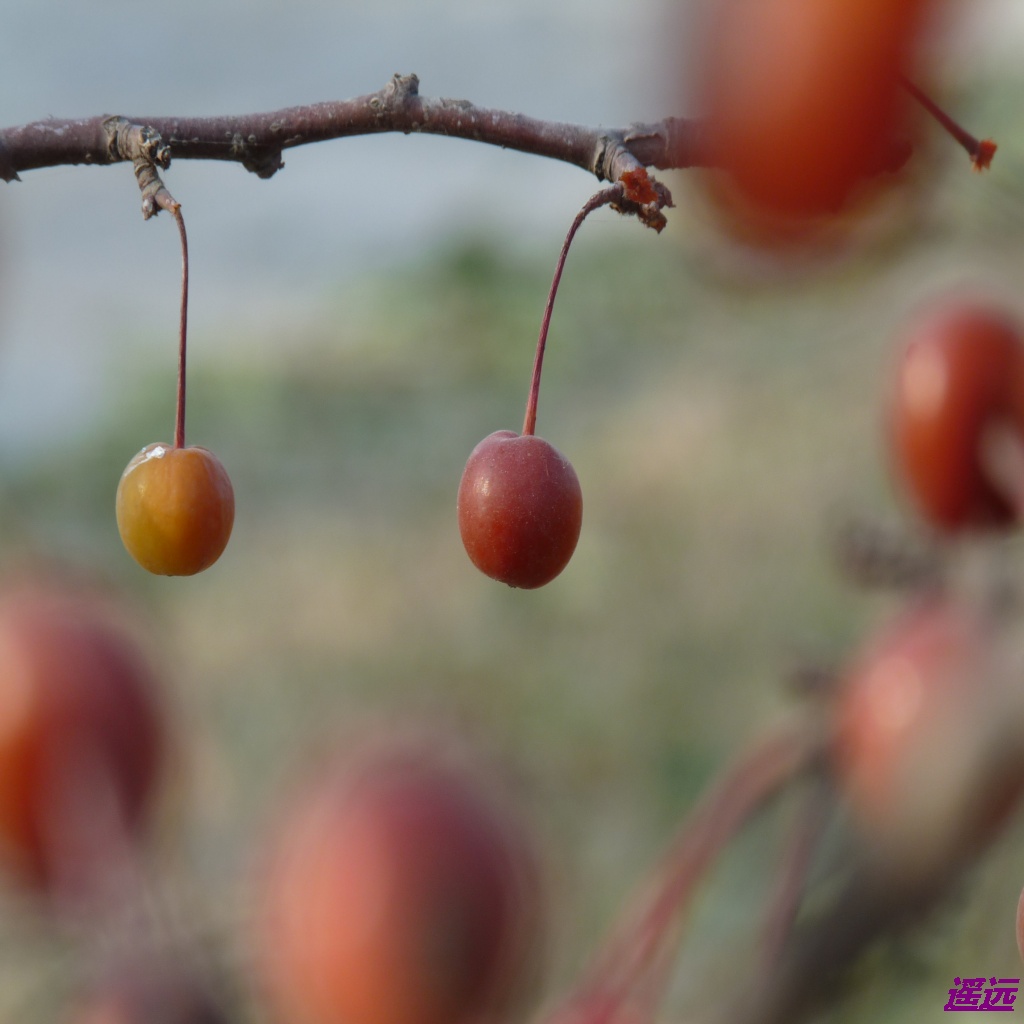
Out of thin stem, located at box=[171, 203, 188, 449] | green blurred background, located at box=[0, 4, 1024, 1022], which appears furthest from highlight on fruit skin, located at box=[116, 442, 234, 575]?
green blurred background, located at box=[0, 4, 1024, 1022]

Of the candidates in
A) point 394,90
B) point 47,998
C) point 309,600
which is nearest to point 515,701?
point 309,600

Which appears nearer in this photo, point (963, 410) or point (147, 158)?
point (147, 158)

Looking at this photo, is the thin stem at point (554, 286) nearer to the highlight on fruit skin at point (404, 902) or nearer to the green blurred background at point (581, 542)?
the highlight on fruit skin at point (404, 902)

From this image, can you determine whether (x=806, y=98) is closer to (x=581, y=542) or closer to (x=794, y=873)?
(x=794, y=873)

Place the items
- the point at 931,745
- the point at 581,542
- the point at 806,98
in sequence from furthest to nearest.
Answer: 1. the point at 581,542
2. the point at 931,745
3. the point at 806,98

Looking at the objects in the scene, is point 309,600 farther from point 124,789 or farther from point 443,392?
point 124,789

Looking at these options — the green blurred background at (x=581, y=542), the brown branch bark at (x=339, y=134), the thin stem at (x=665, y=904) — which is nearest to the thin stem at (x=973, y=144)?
the brown branch bark at (x=339, y=134)

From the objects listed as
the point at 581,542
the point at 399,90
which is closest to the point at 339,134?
the point at 399,90
